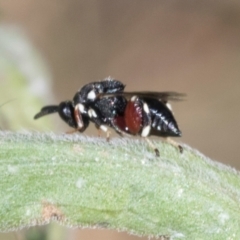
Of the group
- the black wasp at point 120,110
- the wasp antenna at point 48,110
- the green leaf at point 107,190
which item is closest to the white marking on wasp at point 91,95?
the black wasp at point 120,110

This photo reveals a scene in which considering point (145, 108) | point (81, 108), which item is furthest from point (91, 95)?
point (145, 108)

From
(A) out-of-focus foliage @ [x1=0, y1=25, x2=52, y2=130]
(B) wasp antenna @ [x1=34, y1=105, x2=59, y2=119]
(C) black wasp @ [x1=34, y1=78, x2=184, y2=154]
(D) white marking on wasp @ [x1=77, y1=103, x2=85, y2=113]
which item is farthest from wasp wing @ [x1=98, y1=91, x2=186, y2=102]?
(A) out-of-focus foliage @ [x1=0, y1=25, x2=52, y2=130]

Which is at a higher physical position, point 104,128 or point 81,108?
point 81,108

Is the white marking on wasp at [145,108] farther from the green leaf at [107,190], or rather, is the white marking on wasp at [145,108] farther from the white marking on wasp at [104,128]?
the green leaf at [107,190]

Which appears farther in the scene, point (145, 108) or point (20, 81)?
point (20, 81)

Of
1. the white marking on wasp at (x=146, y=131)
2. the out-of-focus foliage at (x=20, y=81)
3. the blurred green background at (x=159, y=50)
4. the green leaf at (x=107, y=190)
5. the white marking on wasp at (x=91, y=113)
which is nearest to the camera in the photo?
the green leaf at (x=107, y=190)

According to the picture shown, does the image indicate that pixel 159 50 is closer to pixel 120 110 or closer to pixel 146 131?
pixel 120 110
